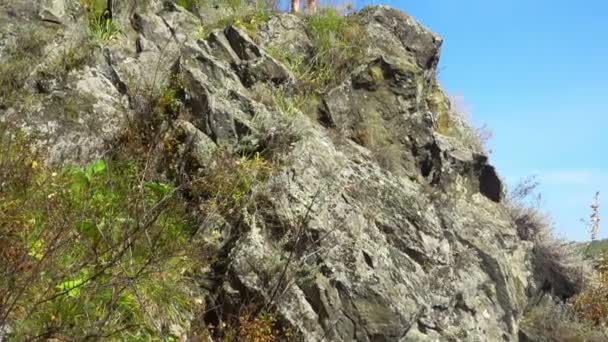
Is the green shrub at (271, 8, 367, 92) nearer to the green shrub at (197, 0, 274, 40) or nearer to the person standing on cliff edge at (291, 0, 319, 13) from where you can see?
the person standing on cliff edge at (291, 0, 319, 13)

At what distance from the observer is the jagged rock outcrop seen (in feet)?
18.7

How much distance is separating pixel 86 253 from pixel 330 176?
278 centimetres

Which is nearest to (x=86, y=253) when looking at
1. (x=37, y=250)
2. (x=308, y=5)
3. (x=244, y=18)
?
(x=37, y=250)

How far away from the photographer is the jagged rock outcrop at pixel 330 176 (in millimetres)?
5707

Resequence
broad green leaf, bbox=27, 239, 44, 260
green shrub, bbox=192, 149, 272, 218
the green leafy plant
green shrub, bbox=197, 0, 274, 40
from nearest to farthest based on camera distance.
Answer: broad green leaf, bbox=27, 239, 44, 260 < green shrub, bbox=192, 149, 272, 218 < the green leafy plant < green shrub, bbox=197, 0, 274, 40

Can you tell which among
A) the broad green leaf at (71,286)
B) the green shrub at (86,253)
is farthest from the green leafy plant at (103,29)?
the broad green leaf at (71,286)

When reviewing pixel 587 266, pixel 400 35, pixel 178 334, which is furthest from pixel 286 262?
pixel 587 266

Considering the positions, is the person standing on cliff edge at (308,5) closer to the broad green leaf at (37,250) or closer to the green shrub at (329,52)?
the green shrub at (329,52)

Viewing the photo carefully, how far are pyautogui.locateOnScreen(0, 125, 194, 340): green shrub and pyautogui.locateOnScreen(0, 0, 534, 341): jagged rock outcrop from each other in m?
0.51

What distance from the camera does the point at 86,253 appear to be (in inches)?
183

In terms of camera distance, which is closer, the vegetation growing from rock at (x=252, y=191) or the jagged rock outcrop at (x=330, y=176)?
the vegetation growing from rock at (x=252, y=191)

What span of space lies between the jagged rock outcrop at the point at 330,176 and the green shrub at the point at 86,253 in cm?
51

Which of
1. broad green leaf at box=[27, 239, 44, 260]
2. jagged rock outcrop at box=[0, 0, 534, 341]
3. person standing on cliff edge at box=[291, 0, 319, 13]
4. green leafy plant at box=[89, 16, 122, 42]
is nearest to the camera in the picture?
broad green leaf at box=[27, 239, 44, 260]

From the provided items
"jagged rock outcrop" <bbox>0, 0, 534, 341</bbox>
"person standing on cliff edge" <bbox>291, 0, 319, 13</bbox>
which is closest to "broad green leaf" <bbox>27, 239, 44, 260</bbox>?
"jagged rock outcrop" <bbox>0, 0, 534, 341</bbox>
